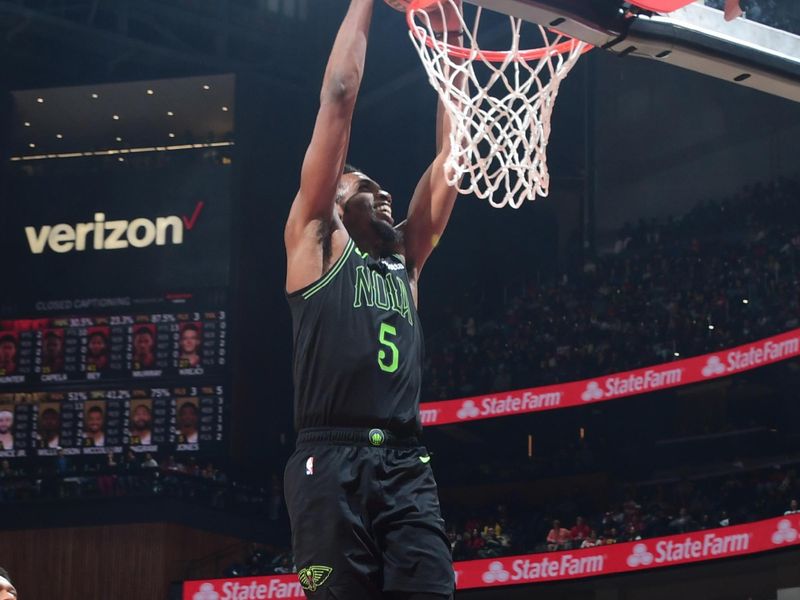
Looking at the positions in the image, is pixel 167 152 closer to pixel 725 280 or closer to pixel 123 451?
pixel 123 451

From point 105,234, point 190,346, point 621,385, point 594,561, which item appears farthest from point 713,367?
point 105,234

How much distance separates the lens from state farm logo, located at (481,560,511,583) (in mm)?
13359

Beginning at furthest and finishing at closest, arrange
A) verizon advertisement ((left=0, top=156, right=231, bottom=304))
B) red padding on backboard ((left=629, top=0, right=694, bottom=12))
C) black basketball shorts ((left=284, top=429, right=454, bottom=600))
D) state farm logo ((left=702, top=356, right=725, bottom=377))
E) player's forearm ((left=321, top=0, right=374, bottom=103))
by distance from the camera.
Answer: verizon advertisement ((left=0, top=156, right=231, bottom=304))
state farm logo ((left=702, top=356, right=725, bottom=377))
red padding on backboard ((left=629, top=0, right=694, bottom=12))
player's forearm ((left=321, top=0, right=374, bottom=103))
black basketball shorts ((left=284, top=429, right=454, bottom=600))

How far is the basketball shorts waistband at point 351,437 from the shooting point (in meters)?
3.09

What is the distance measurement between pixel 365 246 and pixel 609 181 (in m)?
15.3

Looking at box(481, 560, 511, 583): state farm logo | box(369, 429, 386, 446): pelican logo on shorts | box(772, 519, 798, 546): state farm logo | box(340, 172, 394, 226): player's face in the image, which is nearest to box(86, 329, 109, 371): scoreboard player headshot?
box(481, 560, 511, 583): state farm logo

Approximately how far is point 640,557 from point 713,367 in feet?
7.92

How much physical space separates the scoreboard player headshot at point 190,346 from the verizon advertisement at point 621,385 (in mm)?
3051

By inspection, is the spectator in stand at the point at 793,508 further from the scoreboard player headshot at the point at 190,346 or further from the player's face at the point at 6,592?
the player's face at the point at 6,592

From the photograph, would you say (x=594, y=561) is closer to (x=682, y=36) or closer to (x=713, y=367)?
(x=713, y=367)

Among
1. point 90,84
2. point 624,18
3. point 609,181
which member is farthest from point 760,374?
point 624,18

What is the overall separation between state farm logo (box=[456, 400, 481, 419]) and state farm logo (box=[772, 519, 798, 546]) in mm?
4567

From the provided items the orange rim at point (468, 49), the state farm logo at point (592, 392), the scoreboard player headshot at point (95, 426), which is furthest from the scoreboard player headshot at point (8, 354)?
the orange rim at point (468, 49)

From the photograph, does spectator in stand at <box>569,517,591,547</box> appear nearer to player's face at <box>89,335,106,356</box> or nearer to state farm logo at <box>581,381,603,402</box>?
state farm logo at <box>581,381,603,402</box>
